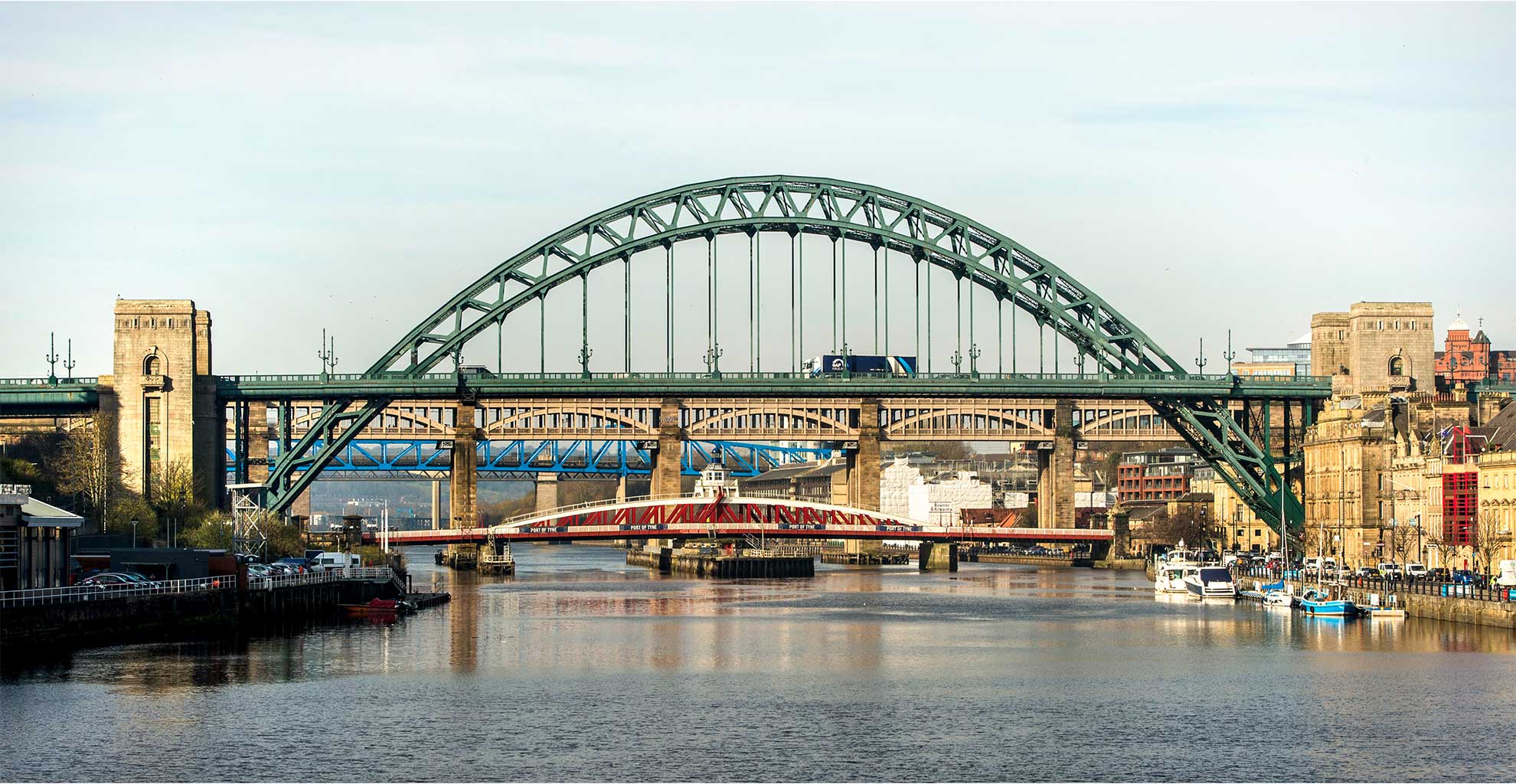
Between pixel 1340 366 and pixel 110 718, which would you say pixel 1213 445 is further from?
pixel 110 718

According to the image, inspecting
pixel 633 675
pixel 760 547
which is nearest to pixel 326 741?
pixel 633 675

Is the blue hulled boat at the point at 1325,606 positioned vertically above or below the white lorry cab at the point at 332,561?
below

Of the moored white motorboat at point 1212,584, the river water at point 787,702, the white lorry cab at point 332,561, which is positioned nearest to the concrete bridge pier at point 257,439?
the white lorry cab at point 332,561

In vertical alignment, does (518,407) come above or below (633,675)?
above

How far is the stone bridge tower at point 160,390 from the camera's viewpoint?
127 meters

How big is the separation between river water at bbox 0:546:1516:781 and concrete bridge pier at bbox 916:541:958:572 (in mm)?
67550

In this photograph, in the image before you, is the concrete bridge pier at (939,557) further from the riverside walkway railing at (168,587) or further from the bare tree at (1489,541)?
the bare tree at (1489,541)

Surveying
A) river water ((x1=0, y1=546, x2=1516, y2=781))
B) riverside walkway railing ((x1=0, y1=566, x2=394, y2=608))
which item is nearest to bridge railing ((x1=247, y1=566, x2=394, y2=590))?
riverside walkway railing ((x1=0, y1=566, x2=394, y2=608))

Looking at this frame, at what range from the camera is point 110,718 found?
55906 millimetres

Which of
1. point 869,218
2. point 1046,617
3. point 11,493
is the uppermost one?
point 869,218

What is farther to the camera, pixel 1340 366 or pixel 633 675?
pixel 1340 366

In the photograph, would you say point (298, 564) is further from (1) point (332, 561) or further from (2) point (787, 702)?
(2) point (787, 702)

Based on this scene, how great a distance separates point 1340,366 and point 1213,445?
36.0 ft

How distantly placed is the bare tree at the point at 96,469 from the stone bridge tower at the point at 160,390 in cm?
131
